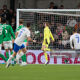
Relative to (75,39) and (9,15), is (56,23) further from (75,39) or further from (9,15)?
(9,15)

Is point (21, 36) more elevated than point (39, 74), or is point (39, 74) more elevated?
point (21, 36)

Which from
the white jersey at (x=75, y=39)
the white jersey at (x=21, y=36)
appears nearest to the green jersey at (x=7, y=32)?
the white jersey at (x=21, y=36)

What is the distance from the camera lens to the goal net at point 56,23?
23188mm

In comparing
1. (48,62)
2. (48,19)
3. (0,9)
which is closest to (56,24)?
(48,19)

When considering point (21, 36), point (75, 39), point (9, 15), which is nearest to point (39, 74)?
point (21, 36)

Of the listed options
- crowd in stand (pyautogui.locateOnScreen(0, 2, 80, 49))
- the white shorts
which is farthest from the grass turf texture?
crowd in stand (pyautogui.locateOnScreen(0, 2, 80, 49))

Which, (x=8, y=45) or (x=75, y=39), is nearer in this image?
(x=8, y=45)

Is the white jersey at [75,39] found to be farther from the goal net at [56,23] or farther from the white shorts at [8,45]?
the white shorts at [8,45]

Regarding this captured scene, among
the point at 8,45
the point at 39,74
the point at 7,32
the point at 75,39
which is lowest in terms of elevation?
the point at 39,74

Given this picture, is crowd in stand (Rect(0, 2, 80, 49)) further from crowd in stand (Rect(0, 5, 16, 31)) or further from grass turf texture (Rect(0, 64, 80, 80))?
grass turf texture (Rect(0, 64, 80, 80))

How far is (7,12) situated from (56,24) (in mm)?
3102

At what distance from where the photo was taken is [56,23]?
23422 millimetres

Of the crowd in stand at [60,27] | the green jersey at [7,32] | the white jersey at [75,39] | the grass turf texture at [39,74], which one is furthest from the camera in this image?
the crowd in stand at [60,27]

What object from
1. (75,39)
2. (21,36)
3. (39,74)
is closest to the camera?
(39,74)
